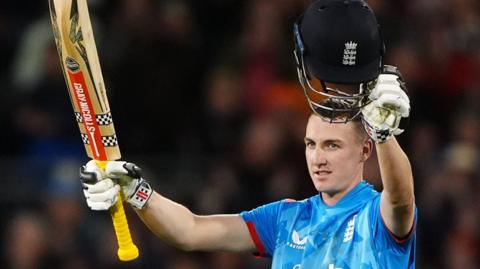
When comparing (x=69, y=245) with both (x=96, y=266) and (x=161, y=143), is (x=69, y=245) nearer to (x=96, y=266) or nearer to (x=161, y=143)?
(x=96, y=266)

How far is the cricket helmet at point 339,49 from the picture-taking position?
217 inches

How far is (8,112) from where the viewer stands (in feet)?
33.8

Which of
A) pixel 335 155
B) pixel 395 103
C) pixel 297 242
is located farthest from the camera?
pixel 297 242

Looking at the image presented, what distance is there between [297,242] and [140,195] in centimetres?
75

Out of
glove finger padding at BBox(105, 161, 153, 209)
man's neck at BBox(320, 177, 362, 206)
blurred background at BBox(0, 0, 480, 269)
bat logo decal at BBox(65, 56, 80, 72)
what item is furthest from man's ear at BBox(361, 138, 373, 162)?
blurred background at BBox(0, 0, 480, 269)

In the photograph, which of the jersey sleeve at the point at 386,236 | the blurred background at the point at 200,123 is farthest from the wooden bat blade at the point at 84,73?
the blurred background at the point at 200,123

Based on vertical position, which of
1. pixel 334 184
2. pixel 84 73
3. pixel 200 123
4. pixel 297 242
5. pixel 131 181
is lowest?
pixel 200 123

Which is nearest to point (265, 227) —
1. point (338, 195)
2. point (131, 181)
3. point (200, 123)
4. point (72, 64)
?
point (338, 195)

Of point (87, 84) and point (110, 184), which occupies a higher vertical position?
point (87, 84)

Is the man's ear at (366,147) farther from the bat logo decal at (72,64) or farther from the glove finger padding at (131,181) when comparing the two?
the bat logo decal at (72,64)

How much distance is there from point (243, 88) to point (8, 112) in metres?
1.82

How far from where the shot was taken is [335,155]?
6016mm

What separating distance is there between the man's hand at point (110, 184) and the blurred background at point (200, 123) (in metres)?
3.22

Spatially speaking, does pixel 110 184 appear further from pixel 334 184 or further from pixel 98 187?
pixel 334 184
